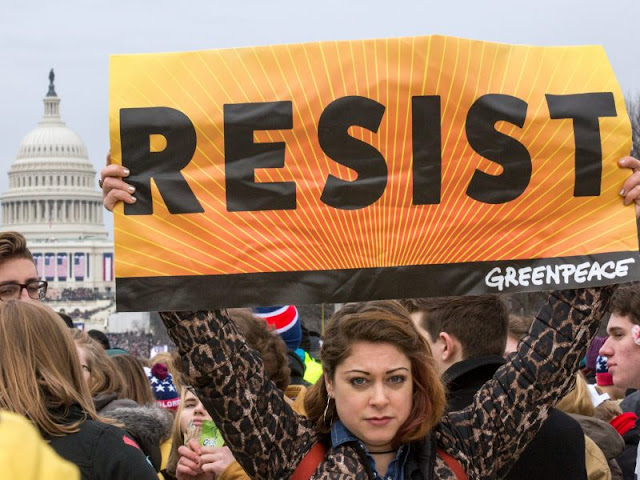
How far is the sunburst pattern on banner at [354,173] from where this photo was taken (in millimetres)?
3848

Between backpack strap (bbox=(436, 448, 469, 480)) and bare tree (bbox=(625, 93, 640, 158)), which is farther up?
bare tree (bbox=(625, 93, 640, 158))

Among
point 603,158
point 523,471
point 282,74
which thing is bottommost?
point 523,471

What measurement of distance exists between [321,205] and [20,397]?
39.4 inches

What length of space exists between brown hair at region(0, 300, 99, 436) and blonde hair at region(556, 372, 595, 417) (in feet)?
8.16

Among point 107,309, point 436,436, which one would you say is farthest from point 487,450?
point 107,309

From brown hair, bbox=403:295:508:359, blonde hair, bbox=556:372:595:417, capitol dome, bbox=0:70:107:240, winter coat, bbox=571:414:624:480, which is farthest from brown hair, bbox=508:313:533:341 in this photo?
capitol dome, bbox=0:70:107:240

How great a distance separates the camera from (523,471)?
423cm

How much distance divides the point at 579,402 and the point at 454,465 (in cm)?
215

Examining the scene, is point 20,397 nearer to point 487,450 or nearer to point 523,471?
point 487,450

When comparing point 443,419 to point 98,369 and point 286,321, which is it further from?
point 286,321

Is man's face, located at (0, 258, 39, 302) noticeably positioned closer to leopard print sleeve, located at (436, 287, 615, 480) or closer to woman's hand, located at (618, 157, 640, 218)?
leopard print sleeve, located at (436, 287, 615, 480)

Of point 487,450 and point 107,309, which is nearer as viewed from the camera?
point 487,450

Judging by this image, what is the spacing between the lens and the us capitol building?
139 metres

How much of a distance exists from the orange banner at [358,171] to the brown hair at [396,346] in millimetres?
180
